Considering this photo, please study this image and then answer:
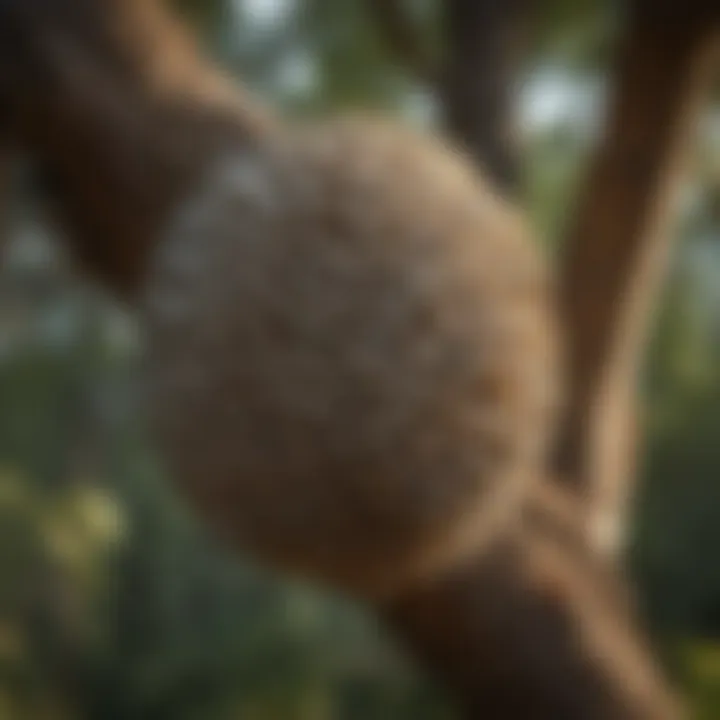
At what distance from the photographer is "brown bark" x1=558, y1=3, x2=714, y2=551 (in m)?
0.45

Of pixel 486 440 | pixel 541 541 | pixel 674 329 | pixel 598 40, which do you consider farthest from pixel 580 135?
pixel 486 440

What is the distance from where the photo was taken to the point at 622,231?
489 millimetres

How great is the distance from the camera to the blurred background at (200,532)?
641 mm

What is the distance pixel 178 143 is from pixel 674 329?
0.50 meters

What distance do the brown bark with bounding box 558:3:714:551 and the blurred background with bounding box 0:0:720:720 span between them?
9 cm

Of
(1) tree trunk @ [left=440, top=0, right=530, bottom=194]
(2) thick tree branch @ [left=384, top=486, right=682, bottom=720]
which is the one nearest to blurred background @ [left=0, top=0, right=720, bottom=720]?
(1) tree trunk @ [left=440, top=0, right=530, bottom=194]

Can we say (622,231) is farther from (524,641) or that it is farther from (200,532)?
(200,532)

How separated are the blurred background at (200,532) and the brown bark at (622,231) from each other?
0.29ft

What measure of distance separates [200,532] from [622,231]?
334 mm

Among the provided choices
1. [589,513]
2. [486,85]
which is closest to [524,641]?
[589,513]

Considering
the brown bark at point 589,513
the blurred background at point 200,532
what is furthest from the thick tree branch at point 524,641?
the blurred background at point 200,532

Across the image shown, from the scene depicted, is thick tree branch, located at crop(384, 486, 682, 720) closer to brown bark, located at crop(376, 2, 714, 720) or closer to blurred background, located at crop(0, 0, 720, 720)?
brown bark, located at crop(376, 2, 714, 720)

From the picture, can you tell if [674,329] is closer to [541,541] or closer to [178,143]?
[541,541]

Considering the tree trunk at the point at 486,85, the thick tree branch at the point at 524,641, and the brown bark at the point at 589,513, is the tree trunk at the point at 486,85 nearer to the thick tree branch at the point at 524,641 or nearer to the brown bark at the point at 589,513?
the brown bark at the point at 589,513
